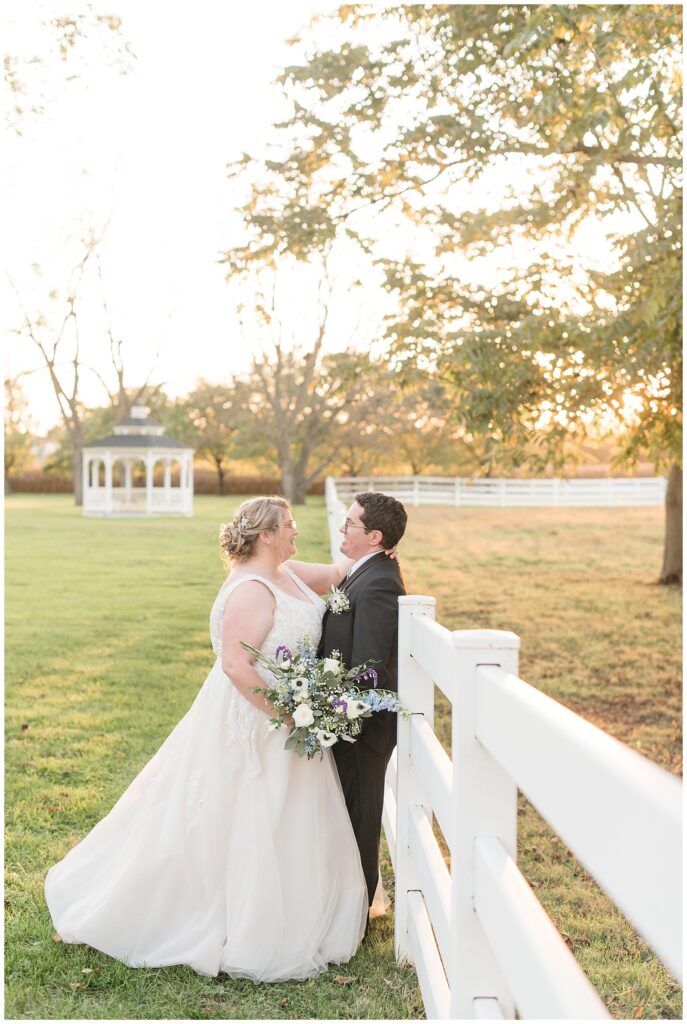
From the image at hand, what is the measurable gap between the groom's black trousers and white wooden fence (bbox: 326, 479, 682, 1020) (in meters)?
0.37

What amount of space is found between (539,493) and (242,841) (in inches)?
1558

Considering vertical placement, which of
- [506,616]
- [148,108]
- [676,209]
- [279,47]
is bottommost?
[506,616]

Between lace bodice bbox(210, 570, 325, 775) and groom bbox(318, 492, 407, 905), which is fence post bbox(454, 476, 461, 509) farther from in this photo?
lace bodice bbox(210, 570, 325, 775)

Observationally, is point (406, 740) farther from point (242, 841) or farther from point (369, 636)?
point (242, 841)

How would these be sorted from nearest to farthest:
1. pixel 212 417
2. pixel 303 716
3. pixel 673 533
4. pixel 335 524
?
pixel 303 716 → pixel 335 524 → pixel 673 533 → pixel 212 417

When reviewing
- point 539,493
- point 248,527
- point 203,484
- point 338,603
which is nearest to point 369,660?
point 338,603

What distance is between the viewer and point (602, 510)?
126 feet

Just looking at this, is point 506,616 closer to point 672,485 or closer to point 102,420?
point 672,485

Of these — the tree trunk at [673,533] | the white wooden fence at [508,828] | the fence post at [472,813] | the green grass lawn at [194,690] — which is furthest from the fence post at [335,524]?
the fence post at [472,813]

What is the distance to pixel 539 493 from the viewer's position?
42.5m

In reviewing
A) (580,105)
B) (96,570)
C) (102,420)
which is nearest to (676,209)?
(580,105)

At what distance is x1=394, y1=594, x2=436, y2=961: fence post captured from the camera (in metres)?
3.78

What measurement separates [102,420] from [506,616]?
49.2 metres

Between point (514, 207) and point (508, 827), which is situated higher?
point (514, 207)
